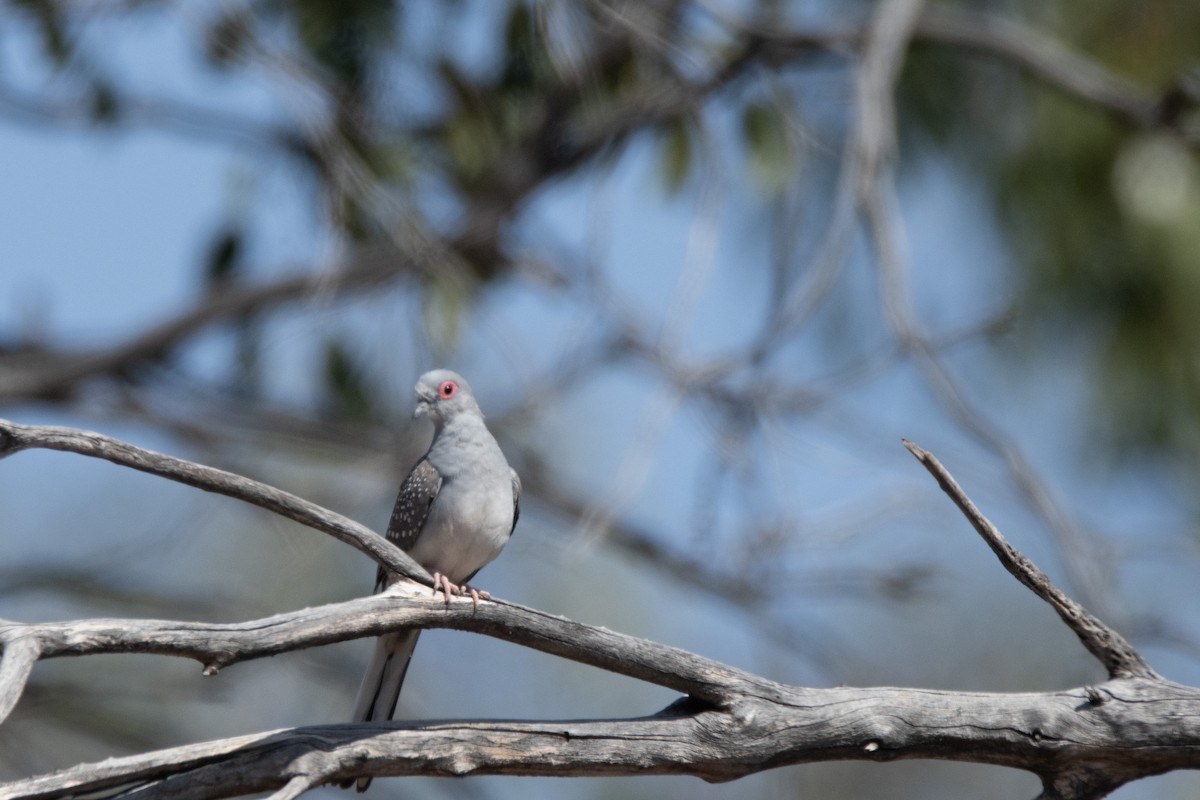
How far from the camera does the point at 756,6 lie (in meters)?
7.36

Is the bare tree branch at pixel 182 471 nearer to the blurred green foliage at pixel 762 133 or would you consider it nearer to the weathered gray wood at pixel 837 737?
the weathered gray wood at pixel 837 737

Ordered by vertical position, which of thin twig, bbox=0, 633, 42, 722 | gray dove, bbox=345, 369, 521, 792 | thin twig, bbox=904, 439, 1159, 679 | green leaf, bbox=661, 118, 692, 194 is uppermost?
green leaf, bbox=661, 118, 692, 194

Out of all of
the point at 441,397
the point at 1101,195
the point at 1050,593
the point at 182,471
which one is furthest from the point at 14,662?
the point at 1101,195

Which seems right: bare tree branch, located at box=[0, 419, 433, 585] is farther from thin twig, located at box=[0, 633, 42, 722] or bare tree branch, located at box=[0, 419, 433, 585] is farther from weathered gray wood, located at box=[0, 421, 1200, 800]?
thin twig, located at box=[0, 633, 42, 722]

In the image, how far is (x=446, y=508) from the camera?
460 cm

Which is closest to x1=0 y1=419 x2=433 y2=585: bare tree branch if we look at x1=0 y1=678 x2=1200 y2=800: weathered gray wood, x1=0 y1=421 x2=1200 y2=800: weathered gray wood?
x1=0 y1=421 x2=1200 y2=800: weathered gray wood

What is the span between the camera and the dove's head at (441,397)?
4840 millimetres

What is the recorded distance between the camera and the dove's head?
484 centimetres

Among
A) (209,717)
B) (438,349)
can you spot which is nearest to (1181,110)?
(438,349)

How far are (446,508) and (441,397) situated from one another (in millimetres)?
472

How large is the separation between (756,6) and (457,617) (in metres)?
4.91

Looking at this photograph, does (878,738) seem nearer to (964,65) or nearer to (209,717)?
(964,65)

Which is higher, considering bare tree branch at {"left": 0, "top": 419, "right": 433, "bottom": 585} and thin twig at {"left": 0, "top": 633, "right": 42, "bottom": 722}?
bare tree branch at {"left": 0, "top": 419, "right": 433, "bottom": 585}

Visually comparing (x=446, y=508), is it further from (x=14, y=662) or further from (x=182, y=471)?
(x=14, y=662)
